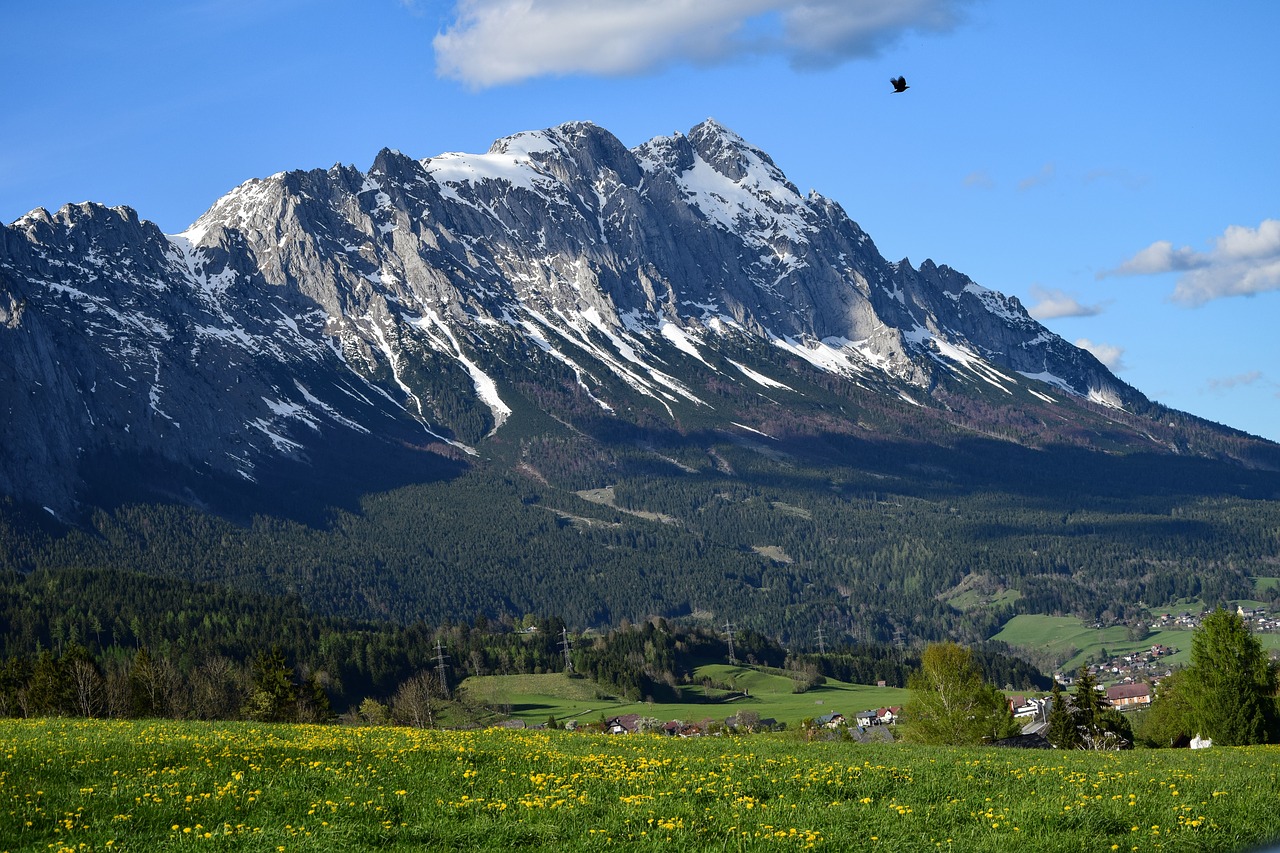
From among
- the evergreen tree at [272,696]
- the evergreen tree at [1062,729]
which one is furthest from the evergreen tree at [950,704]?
the evergreen tree at [272,696]

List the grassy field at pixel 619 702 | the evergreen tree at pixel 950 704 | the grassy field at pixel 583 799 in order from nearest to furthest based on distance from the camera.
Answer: the grassy field at pixel 583 799 → the evergreen tree at pixel 950 704 → the grassy field at pixel 619 702

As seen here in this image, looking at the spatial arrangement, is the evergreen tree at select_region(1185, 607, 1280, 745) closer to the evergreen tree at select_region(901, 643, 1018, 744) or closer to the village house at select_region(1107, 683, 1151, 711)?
the evergreen tree at select_region(901, 643, 1018, 744)

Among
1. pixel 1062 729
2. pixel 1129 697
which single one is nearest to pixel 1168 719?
pixel 1062 729

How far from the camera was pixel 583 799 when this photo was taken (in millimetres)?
30297

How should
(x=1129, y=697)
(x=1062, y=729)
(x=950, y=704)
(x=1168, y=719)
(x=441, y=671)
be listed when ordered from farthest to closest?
(x=1129, y=697) → (x=441, y=671) → (x=1168, y=719) → (x=950, y=704) → (x=1062, y=729)

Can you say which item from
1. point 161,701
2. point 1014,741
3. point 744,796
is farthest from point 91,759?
point 1014,741

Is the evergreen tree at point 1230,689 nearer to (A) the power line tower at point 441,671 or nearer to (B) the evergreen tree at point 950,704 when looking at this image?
(B) the evergreen tree at point 950,704

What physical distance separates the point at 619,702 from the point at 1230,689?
4763 inches

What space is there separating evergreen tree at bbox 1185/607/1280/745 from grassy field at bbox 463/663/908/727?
3599 inches

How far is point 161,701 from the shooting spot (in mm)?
89125

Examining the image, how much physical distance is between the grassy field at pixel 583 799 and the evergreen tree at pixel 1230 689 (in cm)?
2854

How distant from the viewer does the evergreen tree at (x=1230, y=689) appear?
67.8m

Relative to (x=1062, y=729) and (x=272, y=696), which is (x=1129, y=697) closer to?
(x=1062, y=729)

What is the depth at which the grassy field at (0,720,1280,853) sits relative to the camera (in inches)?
1065
